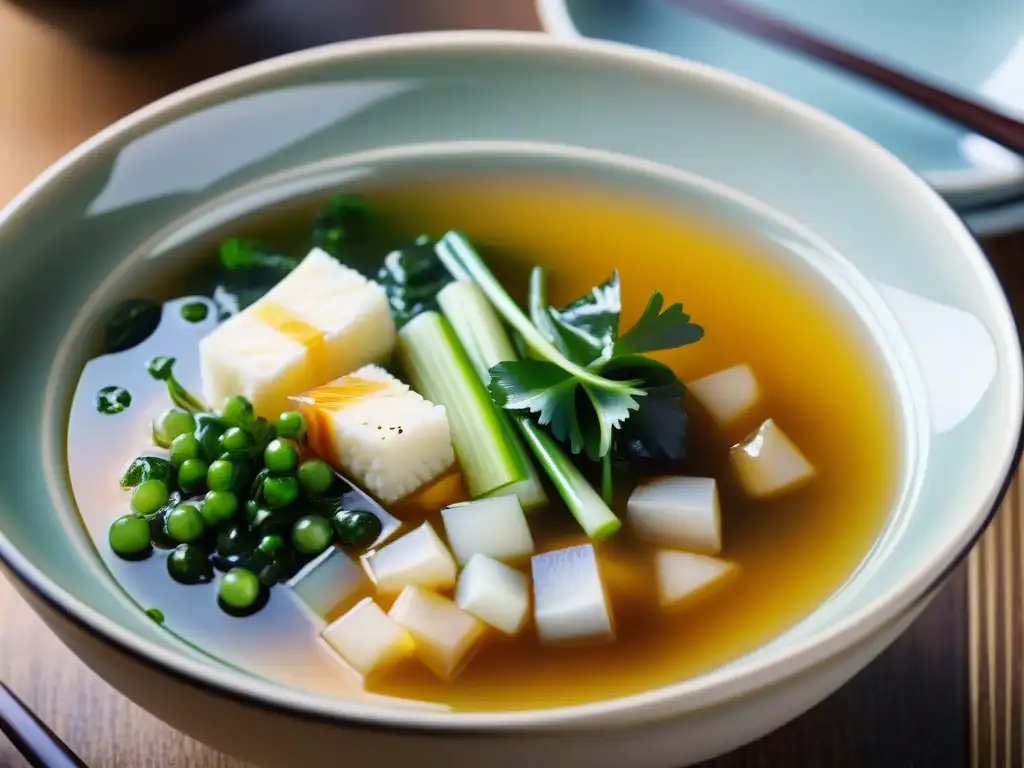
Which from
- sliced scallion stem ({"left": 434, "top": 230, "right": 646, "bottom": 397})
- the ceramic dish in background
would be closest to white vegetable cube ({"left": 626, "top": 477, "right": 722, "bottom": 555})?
sliced scallion stem ({"left": 434, "top": 230, "right": 646, "bottom": 397})

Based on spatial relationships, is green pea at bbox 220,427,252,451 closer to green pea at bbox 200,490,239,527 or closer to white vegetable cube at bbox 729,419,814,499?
green pea at bbox 200,490,239,527

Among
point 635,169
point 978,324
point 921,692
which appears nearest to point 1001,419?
point 978,324

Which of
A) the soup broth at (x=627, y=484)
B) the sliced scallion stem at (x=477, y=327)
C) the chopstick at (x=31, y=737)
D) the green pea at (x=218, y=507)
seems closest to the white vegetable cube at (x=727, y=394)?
the soup broth at (x=627, y=484)

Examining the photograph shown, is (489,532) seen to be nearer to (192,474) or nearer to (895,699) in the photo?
(192,474)

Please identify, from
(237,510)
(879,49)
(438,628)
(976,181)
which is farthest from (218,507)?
(879,49)

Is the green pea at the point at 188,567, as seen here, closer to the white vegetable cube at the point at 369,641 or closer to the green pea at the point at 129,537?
the green pea at the point at 129,537

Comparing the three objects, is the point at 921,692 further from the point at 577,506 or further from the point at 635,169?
the point at 635,169
